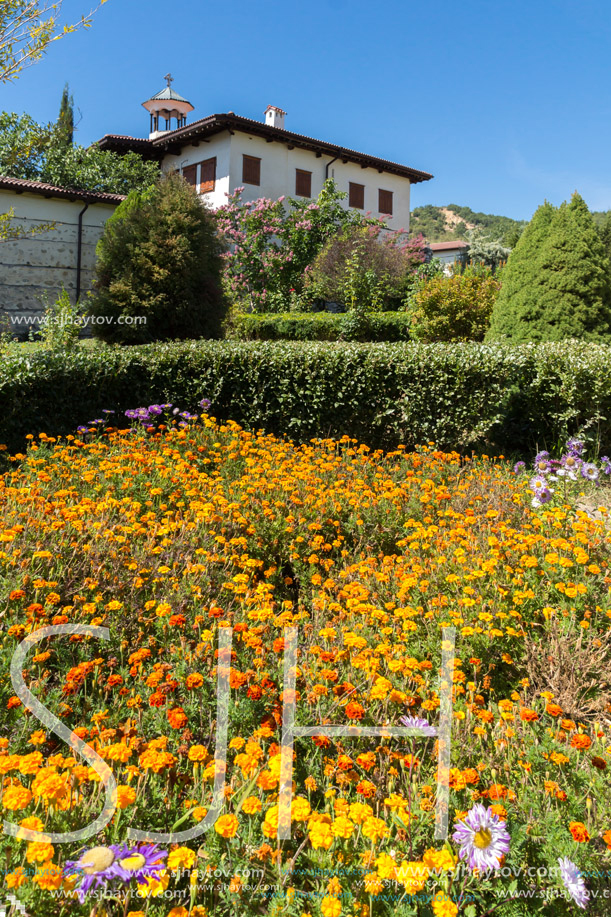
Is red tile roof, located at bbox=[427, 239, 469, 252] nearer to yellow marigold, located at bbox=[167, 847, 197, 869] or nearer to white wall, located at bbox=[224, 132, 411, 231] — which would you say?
white wall, located at bbox=[224, 132, 411, 231]

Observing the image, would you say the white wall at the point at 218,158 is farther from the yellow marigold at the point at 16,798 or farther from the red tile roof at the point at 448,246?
the red tile roof at the point at 448,246

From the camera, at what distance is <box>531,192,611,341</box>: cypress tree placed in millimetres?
7770

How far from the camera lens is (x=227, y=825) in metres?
1.54

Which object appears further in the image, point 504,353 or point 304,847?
point 504,353

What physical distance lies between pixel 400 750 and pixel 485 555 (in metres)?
1.44

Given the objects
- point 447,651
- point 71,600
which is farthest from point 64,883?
point 71,600

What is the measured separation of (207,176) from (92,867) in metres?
23.2

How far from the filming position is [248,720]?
7.36 feet

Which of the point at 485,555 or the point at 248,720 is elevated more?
the point at 485,555

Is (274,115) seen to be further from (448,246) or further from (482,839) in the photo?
(448,246)

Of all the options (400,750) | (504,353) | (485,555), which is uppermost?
(504,353)

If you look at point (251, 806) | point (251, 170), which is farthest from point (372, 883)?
point (251, 170)

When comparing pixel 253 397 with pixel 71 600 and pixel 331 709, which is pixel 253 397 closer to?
pixel 71 600

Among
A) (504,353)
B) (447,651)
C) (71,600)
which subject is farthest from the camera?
(504,353)
